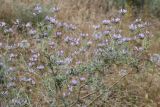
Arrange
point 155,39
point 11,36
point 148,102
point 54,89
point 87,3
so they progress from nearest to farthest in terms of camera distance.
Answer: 1. point 54,89
2. point 148,102
3. point 11,36
4. point 155,39
5. point 87,3

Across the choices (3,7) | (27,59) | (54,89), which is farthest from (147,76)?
(3,7)

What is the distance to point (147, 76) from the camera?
460 centimetres

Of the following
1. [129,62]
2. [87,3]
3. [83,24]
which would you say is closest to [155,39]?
[83,24]

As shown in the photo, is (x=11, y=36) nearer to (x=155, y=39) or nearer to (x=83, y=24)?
(x=83, y=24)

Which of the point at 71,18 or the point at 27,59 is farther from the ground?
the point at 71,18

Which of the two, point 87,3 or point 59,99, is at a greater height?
point 87,3

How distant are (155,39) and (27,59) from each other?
1.93 m

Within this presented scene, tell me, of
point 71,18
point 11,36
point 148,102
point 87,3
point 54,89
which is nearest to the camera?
point 54,89

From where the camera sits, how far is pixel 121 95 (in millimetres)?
4418

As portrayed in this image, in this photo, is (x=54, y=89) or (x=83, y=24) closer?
(x=54, y=89)

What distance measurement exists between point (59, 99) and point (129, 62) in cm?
63

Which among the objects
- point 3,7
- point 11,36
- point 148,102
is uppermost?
point 3,7

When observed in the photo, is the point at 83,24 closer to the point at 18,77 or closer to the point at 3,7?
the point at 3,7

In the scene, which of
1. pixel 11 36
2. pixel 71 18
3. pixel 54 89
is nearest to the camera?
pixel 54 89
